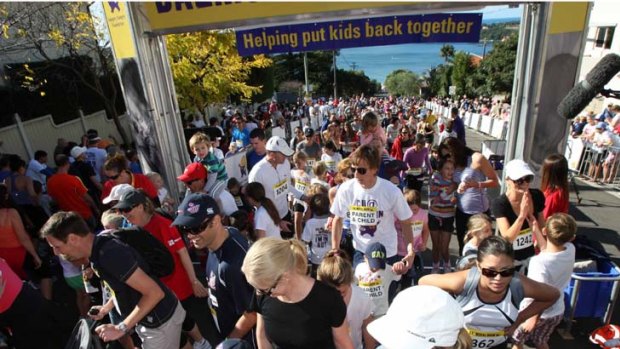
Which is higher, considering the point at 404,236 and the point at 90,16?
the point at 90,16

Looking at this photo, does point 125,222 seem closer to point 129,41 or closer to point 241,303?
point 241,303

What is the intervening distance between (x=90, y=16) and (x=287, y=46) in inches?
349

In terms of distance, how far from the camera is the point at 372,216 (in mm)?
3461

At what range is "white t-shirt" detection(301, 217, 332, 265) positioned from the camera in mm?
4055

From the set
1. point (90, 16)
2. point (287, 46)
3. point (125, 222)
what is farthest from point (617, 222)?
point (90, 16)

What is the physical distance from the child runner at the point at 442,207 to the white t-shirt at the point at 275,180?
1.97 metres

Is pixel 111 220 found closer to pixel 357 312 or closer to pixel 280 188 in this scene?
pixel 280 188

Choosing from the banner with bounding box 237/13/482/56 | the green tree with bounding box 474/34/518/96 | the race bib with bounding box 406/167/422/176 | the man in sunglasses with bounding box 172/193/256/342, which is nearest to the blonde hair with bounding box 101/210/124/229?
the man in sunglasses with bounding box 172/193/256/342

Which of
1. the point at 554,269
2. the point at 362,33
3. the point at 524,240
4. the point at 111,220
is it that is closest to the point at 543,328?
the point at 554,269

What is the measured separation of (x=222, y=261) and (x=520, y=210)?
2782mm

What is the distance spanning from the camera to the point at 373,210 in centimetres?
344

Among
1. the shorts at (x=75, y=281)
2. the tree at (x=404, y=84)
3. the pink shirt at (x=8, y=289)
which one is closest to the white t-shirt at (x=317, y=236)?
the shorts at (x=75, y=281)

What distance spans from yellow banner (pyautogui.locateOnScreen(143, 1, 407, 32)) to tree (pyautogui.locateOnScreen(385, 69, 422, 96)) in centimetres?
8979

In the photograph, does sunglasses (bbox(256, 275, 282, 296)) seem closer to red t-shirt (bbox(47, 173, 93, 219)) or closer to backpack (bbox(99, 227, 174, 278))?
backpack (bbox(99, 227, 174, 278))
